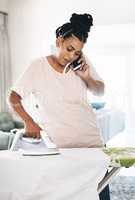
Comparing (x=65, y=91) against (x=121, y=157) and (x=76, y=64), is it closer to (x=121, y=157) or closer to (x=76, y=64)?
(x=76, y=64)

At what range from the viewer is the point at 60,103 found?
1739 millimetres

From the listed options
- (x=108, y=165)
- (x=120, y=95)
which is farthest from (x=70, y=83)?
(x=120, y=95)

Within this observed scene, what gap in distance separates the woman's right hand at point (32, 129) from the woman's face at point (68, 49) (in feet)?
1.07

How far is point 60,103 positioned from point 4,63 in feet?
9.94

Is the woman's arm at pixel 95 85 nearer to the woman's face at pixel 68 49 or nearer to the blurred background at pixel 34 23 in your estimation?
the woman's face at pixel 68 49

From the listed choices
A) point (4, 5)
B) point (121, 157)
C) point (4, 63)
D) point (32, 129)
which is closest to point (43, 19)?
point (4, 5)

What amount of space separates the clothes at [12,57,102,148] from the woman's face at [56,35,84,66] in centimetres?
7

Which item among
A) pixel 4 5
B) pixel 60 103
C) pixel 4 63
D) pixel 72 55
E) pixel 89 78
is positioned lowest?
pixel 60 103

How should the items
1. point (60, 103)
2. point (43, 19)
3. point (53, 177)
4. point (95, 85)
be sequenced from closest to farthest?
point (53, 177) → point (60, 103) → point (95, 85) → point (43, 19)

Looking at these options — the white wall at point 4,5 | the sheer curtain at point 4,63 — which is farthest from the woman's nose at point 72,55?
the white wall at point 4,5

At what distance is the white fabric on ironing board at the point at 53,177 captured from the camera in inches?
60.2

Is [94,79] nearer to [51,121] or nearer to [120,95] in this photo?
[51,121]

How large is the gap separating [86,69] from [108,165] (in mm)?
484

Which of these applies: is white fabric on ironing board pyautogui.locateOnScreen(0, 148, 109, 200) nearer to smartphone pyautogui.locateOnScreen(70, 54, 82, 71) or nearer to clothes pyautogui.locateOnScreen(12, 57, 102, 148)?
clothes pyautogui.locateOnScreen(12, 57, 102, 148)
